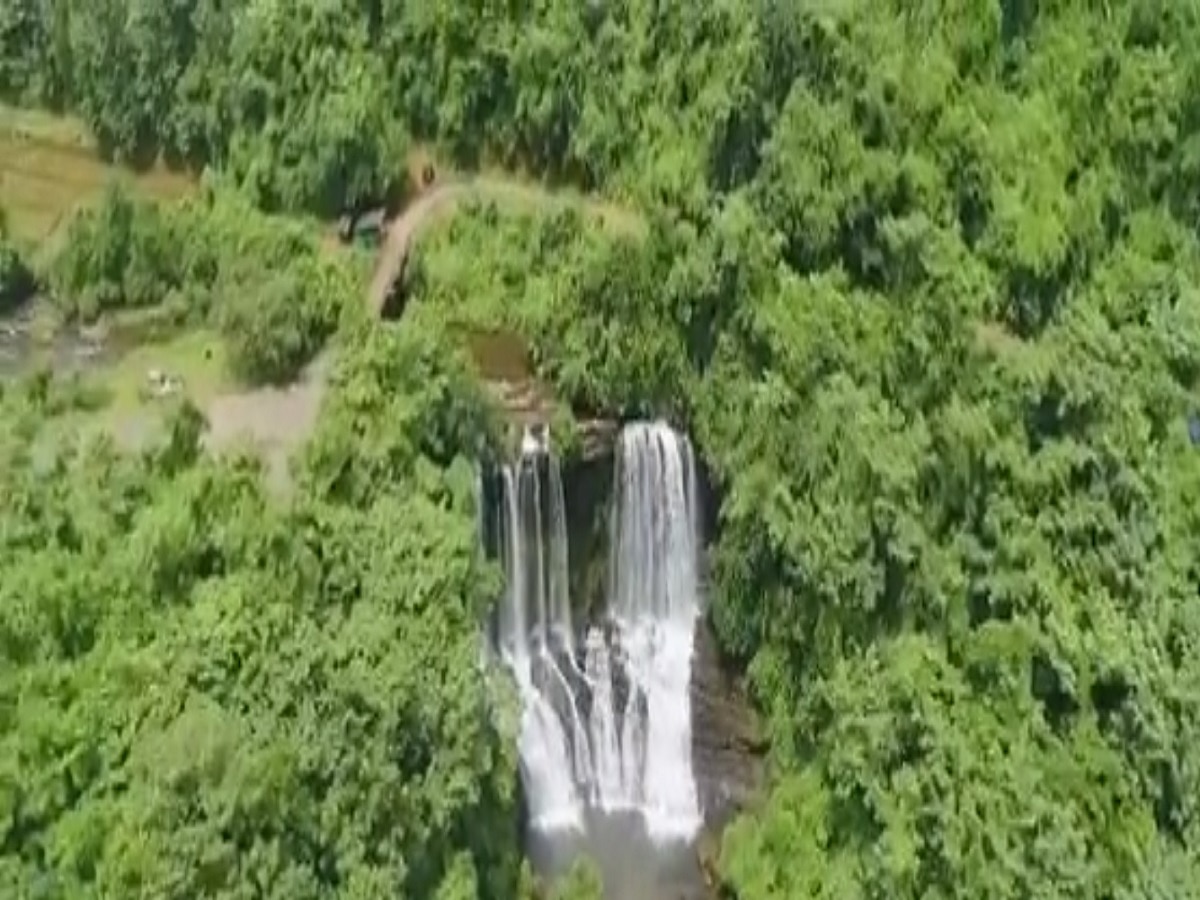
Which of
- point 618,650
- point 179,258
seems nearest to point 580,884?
point 618,650

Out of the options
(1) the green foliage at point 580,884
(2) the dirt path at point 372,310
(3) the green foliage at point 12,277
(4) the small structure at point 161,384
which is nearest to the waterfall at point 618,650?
(1) the green foliage at point 580,884

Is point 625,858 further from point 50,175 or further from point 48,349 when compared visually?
point 50,175

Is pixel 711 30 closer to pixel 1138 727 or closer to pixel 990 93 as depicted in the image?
pixel 990 93

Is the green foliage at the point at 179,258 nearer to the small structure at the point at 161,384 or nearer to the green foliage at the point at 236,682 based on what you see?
the small structure at the point at 161,384

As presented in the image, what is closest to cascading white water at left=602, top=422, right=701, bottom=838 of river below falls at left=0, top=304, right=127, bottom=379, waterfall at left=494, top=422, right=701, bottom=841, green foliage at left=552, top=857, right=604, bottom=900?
waterfall at left=494, top=422, right=701, bottom=841

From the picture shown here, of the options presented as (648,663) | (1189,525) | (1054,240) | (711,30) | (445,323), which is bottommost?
(648,663)

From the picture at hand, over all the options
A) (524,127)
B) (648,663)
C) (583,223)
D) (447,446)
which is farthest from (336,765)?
(524,127)
